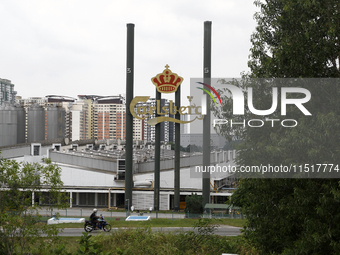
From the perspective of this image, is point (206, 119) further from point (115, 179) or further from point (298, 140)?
point (298, 140)

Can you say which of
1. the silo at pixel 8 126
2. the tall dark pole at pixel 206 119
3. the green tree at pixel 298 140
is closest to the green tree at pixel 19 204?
the green tree at pixel 298 140

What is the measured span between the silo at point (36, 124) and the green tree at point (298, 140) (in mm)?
66007

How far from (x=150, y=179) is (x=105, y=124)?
9569 cm

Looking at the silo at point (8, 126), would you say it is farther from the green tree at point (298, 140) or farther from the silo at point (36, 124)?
the green tree at point (298, 140)

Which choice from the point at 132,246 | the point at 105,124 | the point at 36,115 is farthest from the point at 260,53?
the point at 105,124

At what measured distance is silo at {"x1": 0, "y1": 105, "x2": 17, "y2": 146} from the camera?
6206cm

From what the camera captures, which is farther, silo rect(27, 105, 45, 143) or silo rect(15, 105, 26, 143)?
silo rect(27, 105, 45, 143)

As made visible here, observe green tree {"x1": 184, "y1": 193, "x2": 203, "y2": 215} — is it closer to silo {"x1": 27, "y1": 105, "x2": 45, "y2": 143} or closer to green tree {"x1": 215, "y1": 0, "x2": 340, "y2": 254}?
green tree {"x1": 215, "y1": 0, "x2": 340, "y2": 254}

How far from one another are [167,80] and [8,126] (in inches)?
1687

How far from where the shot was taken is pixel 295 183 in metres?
10.6

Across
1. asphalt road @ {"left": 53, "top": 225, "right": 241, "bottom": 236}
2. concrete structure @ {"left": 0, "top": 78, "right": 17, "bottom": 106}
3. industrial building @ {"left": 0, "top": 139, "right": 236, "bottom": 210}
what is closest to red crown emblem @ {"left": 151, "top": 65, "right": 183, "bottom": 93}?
industrial building @ {"left": 0, "top": 139, "right": 236, "bottom": 210}

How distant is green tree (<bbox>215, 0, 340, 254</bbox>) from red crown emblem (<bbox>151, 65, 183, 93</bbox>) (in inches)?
736

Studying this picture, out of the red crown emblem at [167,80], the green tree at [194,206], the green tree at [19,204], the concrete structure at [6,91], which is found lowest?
the green tree at [194,206]

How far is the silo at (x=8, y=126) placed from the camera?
62.1 metres
